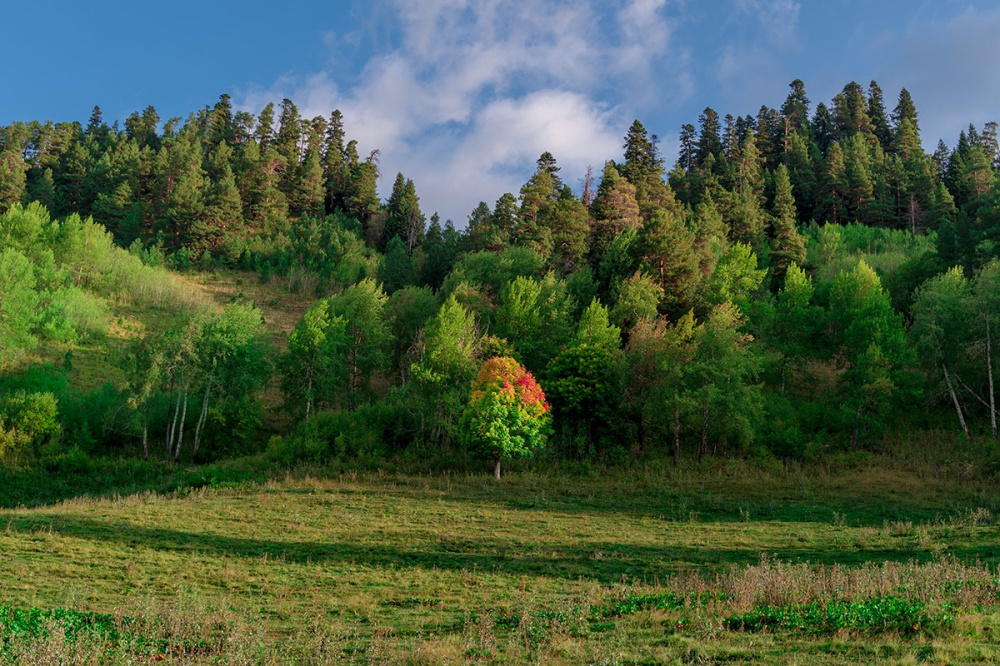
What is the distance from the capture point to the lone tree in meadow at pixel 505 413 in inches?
1618

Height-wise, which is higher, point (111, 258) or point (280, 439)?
point (111, 258)

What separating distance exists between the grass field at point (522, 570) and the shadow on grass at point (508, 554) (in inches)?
5.8

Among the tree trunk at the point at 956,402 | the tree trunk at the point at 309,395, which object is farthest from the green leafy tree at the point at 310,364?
the tree trunk at the point at 956,402

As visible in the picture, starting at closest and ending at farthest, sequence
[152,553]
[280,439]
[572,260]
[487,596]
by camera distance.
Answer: [487,596] → [152,553] → [280,439] → [572,260]

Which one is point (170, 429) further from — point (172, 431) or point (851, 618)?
point (851, 618)

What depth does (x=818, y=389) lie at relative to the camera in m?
54.4

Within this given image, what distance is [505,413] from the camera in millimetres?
41562

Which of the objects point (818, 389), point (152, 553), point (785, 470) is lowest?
point (152, 553)

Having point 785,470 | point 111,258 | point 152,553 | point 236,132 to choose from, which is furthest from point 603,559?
point 236,132

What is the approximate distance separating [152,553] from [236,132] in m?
132

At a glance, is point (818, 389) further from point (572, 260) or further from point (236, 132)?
point (236, 132)

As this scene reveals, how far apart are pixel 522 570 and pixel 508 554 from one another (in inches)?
95.4

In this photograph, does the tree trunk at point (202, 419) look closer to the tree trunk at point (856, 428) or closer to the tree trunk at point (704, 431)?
the tree trunk at point (704, 431)

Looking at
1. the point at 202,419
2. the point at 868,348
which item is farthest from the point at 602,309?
the point at 202,419
